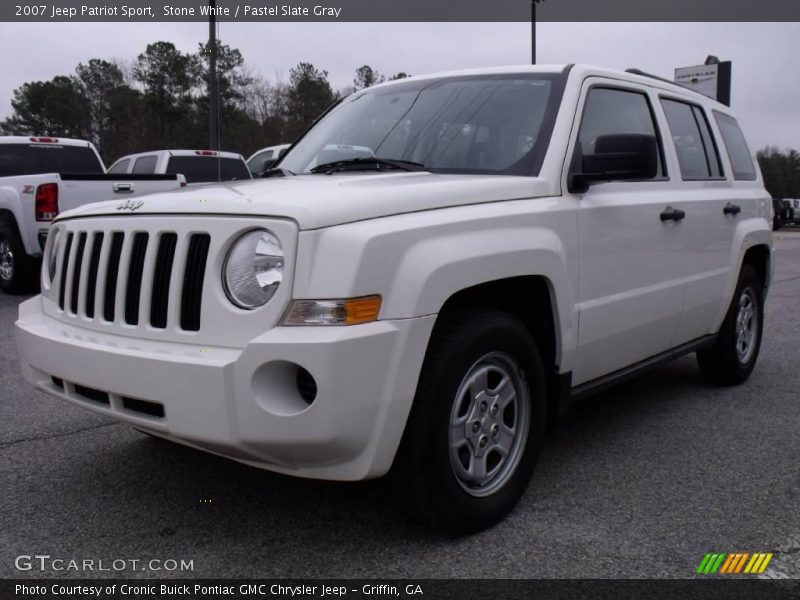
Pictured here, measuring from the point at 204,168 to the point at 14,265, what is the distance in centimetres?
460

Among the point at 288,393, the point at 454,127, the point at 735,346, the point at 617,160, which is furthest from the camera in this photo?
the point at 735,346

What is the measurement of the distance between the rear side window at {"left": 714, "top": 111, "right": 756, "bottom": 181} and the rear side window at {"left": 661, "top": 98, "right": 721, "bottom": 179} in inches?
11.5

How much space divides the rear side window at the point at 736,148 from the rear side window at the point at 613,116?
3.80 ft

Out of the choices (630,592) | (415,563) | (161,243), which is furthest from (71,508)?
(630,592)

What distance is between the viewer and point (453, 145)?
356 cm

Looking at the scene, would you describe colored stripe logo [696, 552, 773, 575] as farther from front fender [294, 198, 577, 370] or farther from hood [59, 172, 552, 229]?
hood [59, 172, 552, 229]

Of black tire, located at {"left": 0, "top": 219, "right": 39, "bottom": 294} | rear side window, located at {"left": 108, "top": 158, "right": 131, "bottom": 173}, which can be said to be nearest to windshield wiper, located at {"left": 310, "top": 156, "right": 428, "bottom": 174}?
black tire, located at {"left": 0, "top": 219, "right": 39, "bottom": 294}

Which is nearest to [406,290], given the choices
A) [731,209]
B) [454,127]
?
[454,127]

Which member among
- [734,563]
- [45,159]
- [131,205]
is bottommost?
[734,563]

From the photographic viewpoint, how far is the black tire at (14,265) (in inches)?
362

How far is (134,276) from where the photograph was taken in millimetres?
2785

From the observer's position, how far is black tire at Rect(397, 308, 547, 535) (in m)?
2.61

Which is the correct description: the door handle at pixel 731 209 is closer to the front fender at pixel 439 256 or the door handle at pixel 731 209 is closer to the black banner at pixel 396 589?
the front fender at pixel 439 256

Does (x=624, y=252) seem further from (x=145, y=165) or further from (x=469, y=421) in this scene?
(x=145, y=165)
